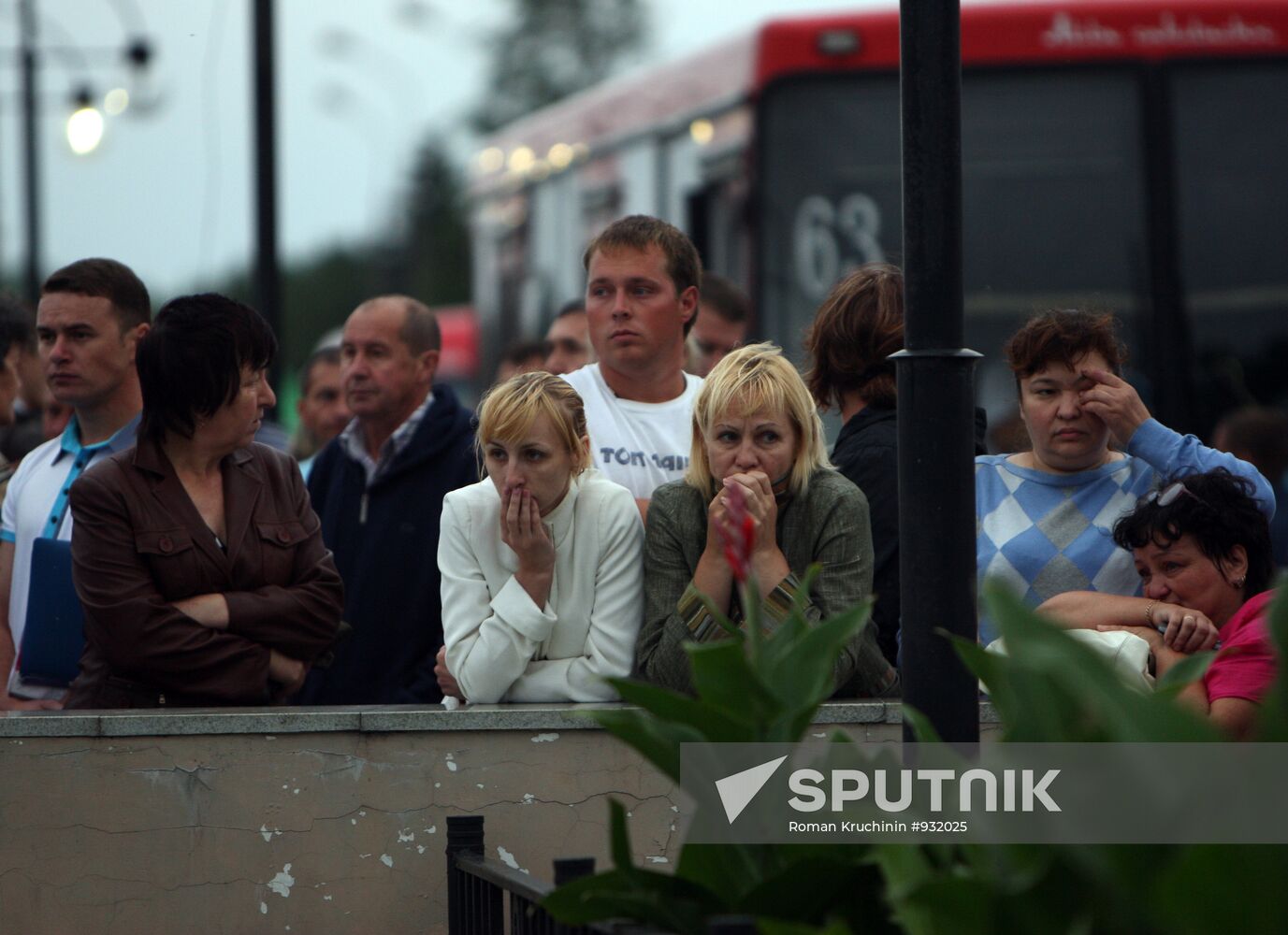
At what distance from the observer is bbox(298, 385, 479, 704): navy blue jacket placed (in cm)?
491

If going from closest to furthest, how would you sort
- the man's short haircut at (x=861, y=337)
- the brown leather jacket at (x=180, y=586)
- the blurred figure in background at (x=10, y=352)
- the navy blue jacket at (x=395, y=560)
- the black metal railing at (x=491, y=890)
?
the black metal railing at (x=491, y=890)
the brown leather jacket at (x=180, y=586)
the man's short haircut at (x=861, y=337)
the navy blue jacket at (x=395, y=560)
the blurred figure in background at (x=10, y=352)

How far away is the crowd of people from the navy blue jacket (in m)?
0.23

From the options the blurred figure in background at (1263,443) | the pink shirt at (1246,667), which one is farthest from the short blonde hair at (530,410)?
the blurred figure in background at (1263,443)

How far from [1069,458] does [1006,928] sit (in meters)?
2.52

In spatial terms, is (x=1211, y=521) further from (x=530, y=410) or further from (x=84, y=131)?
(x=84, y=131)

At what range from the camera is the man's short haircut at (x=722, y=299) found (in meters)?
6.95

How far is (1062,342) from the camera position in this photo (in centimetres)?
415

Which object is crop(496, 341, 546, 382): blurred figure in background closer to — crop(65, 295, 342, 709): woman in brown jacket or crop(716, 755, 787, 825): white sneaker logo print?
crop(65, 295, 342, 709): woman in brown jacket

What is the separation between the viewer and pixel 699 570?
12.3 feet

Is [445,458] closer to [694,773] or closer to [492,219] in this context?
[694,773]

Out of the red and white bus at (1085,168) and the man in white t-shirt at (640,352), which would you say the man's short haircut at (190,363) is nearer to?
the man in white t-shirt at (640,352)

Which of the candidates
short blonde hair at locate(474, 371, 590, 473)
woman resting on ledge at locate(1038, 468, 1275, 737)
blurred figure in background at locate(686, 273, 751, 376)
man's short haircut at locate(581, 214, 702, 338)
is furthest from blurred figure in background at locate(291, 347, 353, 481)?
woman resting on ledge at locate(1038, 468, 1275, 737)

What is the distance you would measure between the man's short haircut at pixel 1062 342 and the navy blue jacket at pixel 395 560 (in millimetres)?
1683

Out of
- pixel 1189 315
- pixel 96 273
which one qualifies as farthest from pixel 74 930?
pixel 1189 315
